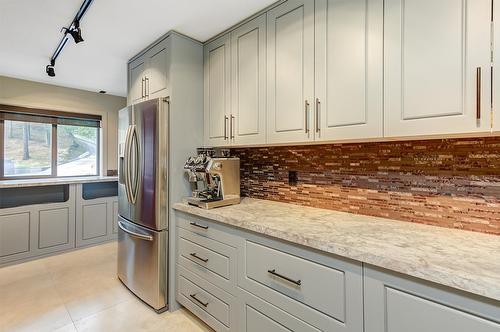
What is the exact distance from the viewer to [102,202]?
12.2 feet

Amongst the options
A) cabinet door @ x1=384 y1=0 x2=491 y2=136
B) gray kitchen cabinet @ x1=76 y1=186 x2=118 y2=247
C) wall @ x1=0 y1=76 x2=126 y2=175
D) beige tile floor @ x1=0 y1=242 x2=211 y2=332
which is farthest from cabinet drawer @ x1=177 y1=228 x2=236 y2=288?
wall @ x1=0 y1=76 x2=126 y2=175

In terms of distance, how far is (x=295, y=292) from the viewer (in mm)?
1288

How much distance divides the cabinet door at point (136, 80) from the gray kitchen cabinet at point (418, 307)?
2.45 metres

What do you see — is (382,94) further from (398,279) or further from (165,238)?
(165,238)

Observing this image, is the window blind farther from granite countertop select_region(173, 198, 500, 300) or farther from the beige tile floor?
granite countertop select_region(173, 198, 500, 300)

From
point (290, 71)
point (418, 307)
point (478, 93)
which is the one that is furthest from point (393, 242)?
point (290, 71)

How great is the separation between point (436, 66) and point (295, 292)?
1.26m

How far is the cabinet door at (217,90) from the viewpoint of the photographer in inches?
84.0

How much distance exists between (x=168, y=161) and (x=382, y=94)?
161cm

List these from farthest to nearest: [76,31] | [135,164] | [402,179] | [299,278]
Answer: [135,164]
[76,31]
[402,179]
[299,278]

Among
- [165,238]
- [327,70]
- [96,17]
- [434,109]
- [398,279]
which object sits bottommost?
[165,238]

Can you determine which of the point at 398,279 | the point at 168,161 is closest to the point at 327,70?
the point at 398,279

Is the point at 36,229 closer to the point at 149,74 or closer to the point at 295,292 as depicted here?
the point at 149,74

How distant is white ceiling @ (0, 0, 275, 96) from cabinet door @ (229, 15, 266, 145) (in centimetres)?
14
